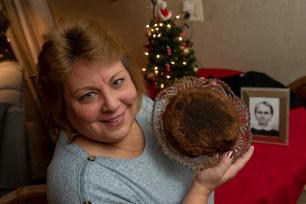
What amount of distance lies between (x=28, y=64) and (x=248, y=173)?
6.92ft

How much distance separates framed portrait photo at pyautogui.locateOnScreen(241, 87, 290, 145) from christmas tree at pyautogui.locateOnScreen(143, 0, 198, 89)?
85 cm

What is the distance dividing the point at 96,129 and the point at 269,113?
766 mm

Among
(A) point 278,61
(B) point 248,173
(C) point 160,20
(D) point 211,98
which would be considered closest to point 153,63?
(C) point 160,20

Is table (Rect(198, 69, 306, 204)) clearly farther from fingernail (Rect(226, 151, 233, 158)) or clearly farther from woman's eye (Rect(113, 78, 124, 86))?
A: woman's eye (Rect(113, 78, 124, 86))

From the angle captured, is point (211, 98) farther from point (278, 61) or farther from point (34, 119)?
point (34, 119)

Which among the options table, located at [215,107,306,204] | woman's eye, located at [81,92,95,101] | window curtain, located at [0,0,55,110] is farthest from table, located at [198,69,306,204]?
window curtain, located at [0,0,55,110]

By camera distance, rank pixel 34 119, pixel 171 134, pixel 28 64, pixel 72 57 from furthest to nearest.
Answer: pixel 34 119
pixel 28 64
pixel 171 134
pixel 72 57

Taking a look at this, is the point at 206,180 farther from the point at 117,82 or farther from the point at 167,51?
the point at 167,51

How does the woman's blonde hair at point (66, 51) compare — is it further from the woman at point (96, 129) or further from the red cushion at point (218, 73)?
the red cushion at point (218, 73)

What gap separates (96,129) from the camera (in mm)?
791

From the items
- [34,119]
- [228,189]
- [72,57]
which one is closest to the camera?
[72,57]

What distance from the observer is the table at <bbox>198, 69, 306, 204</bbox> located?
1135 mm

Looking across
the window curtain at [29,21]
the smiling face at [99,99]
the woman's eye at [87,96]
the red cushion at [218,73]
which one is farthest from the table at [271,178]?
the window curtain at [29,21]

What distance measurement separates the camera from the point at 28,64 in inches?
105
